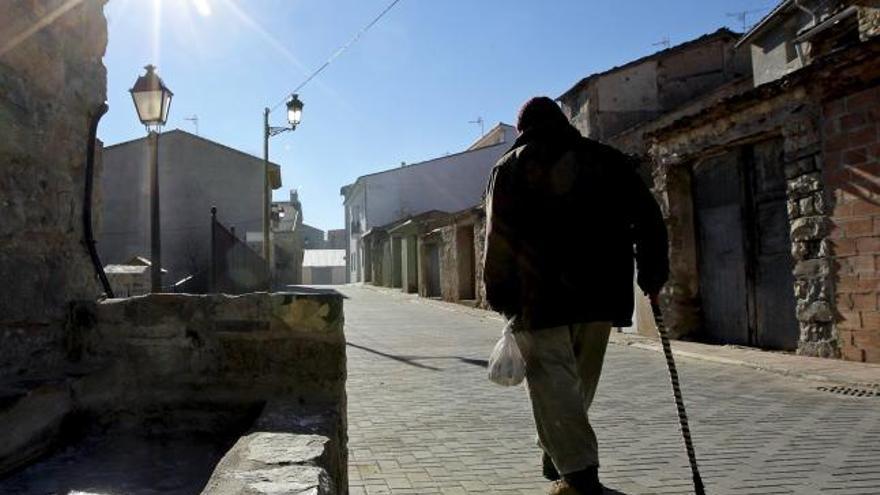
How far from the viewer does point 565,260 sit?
2947 millimetres

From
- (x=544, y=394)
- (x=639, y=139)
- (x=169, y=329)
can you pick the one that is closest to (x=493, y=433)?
(x=544, y=394)

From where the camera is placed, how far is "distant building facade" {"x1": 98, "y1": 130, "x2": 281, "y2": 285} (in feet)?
86.9

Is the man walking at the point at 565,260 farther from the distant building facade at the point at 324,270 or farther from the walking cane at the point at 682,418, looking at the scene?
the distant building facade at the point at 324,270

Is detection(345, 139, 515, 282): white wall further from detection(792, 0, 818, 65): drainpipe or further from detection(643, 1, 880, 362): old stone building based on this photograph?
detection(643, 1, 880, 362): old stone building

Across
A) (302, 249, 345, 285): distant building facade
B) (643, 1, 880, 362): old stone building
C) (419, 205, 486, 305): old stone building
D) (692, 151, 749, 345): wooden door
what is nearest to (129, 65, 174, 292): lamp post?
(643, 1, 880, 362): old stone building

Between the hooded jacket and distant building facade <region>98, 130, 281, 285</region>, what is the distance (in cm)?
2413

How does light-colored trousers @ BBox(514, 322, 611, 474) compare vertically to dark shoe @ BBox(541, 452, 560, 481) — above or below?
above

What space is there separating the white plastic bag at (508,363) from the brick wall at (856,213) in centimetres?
558

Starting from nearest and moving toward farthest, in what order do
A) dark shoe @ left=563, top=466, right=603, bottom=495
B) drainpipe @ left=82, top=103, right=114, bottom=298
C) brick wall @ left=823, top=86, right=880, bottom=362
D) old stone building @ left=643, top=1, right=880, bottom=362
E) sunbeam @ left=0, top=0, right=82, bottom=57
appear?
dark shoe @ left=563, top=466, right=603, bottom=495, sunbeam @ left=0, top=0, right=82, bottom=57, drainpipe @ left=82, top=103, right=114, bottom=298, brick wall @ left=823, top=86, right=880, bottom=362, old stone building @ left=643, top=1, right=880, bottom=362

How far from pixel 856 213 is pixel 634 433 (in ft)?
14.6

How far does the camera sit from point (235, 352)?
10.1 ft

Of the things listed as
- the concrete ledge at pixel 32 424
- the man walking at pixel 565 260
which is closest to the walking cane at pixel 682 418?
the man walking at pixel 565 260

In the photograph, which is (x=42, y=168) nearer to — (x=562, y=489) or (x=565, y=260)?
(x=565, y=260)

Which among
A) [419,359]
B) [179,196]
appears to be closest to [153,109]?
[419,359]
